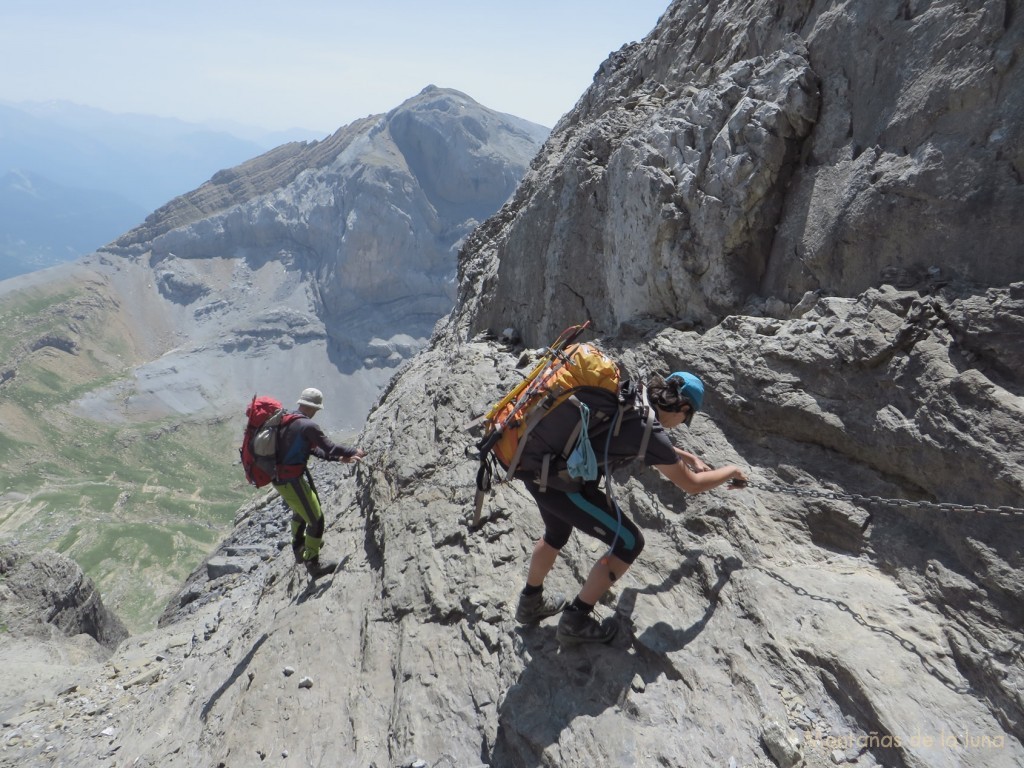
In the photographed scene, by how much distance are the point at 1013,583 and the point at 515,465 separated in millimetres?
4511

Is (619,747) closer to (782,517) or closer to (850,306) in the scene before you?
(782,517)

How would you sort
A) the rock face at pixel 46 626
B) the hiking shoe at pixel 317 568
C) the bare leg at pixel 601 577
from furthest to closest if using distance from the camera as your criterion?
the rock face at pixel 46 626 < the hiking shoe at pixel 317 568 < the bare leg at pixel 601 577

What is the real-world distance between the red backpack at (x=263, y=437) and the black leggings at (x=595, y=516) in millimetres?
5167

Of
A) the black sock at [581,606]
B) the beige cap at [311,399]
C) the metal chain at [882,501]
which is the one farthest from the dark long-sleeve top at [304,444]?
the metal chain at [882,501]

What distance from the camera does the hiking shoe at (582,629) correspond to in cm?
657

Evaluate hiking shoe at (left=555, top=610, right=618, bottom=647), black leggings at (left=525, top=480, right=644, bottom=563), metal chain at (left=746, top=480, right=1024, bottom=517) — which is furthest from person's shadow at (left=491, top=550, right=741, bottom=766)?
metal chain at (left=746, top=480, right=1024, bottom=517)

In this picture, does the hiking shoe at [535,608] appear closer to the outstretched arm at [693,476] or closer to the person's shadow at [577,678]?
the person's shadow at [577,678]

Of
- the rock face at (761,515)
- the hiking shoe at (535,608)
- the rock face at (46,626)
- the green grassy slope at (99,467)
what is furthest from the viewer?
the green grassy slope at (99,467)

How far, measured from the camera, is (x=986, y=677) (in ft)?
17.3

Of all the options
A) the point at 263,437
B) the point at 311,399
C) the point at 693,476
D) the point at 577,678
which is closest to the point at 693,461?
the point at 693,476

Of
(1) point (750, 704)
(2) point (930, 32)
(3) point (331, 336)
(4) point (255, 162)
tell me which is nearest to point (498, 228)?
(2) point (930, 32)

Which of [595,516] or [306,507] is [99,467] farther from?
[595,516]

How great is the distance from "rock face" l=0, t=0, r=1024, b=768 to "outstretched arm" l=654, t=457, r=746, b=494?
1327 millimetres

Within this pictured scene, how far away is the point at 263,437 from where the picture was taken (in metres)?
9.82
